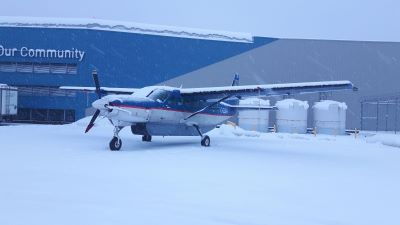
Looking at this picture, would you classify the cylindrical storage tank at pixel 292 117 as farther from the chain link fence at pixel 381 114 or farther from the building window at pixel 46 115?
the building window at pixel 46 115

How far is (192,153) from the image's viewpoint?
1377 cm

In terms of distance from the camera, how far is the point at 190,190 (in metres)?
7.31

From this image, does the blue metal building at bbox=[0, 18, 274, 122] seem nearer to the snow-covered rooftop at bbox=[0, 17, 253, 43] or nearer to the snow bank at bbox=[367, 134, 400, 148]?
the snow-covered rooftop at bbox=[0, 17, 253, 43]

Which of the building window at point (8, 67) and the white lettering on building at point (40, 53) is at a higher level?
the white lettering on building at point (40, 53)

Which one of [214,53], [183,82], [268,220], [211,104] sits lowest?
[268,220]

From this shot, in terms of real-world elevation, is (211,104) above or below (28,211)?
above

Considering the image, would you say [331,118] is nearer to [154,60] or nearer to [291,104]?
[291,104]

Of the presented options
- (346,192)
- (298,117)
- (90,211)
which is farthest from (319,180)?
(298,117)

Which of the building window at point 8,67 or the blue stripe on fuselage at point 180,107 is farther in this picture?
the building window at point 8,67

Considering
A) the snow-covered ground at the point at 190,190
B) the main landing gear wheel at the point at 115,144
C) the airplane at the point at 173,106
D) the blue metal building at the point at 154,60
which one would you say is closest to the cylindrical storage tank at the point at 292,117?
the blue metal building at the point at 154,60

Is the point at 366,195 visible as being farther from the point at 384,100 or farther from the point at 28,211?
the point at 384,100

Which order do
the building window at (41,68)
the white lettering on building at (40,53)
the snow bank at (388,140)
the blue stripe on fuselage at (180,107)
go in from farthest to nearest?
the building window at (41,68) < the white lettering on building at (40,53) < the snow bank at (388,140) < the blue stripe on fuselage at (180,107)

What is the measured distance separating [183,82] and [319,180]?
2559cm

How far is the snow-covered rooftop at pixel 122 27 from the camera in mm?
32594
